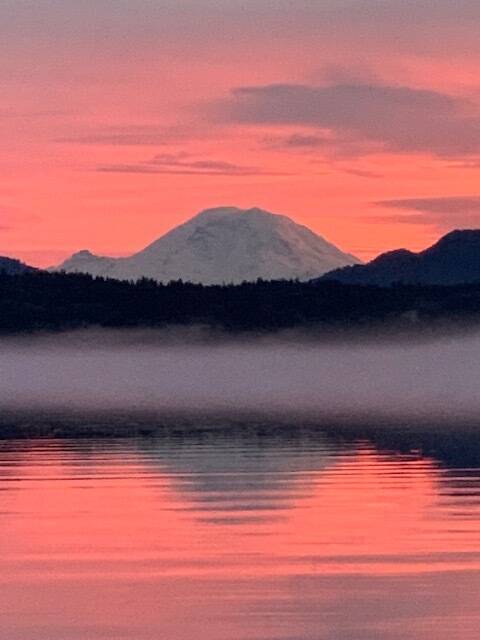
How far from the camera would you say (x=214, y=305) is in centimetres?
18288

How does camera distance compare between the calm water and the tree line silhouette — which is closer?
the calm water

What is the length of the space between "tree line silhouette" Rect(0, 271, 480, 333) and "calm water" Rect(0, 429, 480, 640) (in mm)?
149115

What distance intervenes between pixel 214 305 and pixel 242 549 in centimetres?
16324

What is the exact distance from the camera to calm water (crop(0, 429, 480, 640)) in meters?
16.0

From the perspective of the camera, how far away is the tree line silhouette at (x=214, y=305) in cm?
18112

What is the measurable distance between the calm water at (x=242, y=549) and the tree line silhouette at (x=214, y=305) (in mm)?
149115

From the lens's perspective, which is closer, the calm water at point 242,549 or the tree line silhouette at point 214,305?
the calm water at point 242,549

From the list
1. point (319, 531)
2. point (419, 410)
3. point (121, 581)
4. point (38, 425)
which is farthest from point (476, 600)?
point (419, 410)

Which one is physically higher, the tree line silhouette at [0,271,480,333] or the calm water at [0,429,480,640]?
the tree line silhouette at [0,271,480,333]

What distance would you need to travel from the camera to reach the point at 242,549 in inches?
775

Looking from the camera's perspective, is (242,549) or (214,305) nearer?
(242,549)

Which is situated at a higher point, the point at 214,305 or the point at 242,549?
the point at 214,305

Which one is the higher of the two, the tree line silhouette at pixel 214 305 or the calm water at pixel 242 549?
the tree line silhouette at pixel 214 305

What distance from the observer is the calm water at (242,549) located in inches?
629
